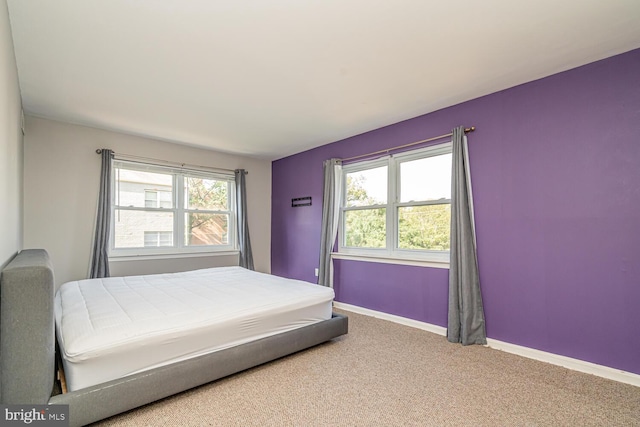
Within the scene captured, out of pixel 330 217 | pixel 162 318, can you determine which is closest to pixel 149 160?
pixel 330 217

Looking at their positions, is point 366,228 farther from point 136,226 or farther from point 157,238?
point 136,226

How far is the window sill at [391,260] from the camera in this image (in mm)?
3286

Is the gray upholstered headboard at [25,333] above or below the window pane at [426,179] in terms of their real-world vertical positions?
below

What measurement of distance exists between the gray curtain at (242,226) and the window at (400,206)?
5.74ft

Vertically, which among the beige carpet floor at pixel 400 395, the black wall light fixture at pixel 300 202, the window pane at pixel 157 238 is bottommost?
the beige carpet floor at pixel 400 395

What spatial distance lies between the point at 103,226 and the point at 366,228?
11.4 feet

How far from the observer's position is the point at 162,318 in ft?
6.63

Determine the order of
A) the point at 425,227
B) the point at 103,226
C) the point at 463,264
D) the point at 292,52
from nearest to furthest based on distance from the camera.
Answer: the point at 292,52
the point at 463,264
the point at 425,227
the point at 103,226

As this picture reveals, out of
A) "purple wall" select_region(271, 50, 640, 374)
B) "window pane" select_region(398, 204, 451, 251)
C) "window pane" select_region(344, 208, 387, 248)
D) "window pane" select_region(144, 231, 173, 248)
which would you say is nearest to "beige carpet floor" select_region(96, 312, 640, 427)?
"purple wall" select_region(271, 50, 640, 374)

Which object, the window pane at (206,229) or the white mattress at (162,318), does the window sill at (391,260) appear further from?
the window pane at (206,229)

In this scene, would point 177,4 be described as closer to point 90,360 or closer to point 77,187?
point 90,360

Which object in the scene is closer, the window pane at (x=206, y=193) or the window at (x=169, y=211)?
the window at (x=169, y=211)

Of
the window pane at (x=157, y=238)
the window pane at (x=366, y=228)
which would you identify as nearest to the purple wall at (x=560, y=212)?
the window pane at (x=366, y=228)

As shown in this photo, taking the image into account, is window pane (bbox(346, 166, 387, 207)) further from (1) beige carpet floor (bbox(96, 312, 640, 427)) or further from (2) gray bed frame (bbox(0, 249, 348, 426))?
(2) gray bed frame (bbox(0, 249, 348, 426))
